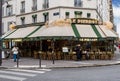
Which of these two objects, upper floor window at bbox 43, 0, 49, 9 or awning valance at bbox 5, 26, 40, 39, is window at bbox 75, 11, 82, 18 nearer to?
upper floor window at bbox 43, 0, 49, 9

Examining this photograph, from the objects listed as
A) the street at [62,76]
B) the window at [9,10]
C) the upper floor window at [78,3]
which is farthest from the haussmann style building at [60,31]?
the street at [62,76]

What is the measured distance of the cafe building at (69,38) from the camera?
31.1 meters

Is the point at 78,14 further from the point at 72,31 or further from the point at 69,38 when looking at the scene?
the point at 69,38

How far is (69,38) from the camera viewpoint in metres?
30.5

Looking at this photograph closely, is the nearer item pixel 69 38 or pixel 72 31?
pixel 69 38

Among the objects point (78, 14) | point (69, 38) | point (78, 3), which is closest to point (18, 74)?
point (69, 38)

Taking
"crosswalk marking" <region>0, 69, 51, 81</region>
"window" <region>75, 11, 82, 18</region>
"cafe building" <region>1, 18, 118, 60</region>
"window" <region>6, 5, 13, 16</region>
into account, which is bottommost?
"crosswalk marking" <region>0, 69, 51, 81</region>

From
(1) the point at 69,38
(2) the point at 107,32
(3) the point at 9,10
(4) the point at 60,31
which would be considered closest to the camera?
(1) the point at 69,38

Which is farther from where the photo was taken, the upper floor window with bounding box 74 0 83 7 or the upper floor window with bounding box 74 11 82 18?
the upper floor window with bounding box 74 0 83 7

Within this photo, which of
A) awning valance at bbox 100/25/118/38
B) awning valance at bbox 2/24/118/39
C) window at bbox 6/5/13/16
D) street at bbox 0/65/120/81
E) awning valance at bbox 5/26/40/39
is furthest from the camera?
window at bbox 6/5/13/16

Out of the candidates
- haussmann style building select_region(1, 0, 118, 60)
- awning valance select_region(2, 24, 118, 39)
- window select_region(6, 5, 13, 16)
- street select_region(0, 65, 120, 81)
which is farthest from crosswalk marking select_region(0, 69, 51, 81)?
window select_region(6, 5, 13, 16)

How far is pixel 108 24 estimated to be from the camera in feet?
116

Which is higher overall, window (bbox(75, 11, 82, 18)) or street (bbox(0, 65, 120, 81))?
window (bbox(75, 11, 82, 18))

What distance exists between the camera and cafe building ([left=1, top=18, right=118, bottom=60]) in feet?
102
